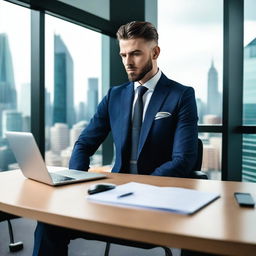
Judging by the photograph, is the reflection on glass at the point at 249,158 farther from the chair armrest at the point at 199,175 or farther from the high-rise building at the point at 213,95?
the chair armrest at the point at 199,175

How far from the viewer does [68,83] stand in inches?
147

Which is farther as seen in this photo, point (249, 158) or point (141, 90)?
point (249, 158)

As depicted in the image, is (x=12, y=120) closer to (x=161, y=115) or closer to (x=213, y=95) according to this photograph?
(x=161, y=115)

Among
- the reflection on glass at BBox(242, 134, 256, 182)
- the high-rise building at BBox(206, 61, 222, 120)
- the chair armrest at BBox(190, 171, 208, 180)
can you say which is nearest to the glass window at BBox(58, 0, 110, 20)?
the high-rise building at BBox(206, 61, 222, 120)

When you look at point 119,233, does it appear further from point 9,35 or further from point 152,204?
point 9,35

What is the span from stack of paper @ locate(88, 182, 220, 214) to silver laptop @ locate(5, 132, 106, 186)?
0.25 meters

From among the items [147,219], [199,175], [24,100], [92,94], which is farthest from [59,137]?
[147,219]

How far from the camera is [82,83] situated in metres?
3.93

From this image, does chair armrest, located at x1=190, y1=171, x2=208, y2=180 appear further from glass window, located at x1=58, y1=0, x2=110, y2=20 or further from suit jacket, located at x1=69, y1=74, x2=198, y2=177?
glass window, located at x1=58, y1=0, x2=110, y2=20

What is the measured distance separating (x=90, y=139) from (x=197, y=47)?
2255 mm

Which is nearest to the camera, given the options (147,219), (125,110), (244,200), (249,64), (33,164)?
(147,219)

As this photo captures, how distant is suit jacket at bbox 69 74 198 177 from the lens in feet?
5.87

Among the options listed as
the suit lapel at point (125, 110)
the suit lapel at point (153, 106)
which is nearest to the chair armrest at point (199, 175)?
the suit lapel at point (153, 106)

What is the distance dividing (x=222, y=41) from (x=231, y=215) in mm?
3007
